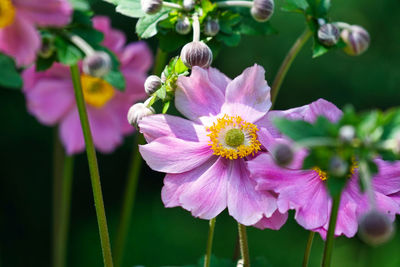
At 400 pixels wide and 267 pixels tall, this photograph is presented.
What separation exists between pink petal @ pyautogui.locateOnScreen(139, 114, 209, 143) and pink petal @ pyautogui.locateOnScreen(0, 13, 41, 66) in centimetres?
13

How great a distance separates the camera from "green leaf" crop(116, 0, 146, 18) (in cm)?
79

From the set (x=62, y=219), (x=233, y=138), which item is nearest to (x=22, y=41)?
(x=233, y=138)

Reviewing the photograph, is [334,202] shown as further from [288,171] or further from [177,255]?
[177,255]

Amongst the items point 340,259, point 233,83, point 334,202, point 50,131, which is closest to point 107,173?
point 50,131

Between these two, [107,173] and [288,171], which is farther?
[107,173]

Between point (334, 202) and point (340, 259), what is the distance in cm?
141

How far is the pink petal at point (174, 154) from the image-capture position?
689 millimetres

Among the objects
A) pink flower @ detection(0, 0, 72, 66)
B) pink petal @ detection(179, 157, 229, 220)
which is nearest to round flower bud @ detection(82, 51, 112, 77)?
pink flower @ detection(0, 0, 72, 66)

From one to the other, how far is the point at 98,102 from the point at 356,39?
0.69m

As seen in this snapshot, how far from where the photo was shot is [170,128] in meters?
0.72

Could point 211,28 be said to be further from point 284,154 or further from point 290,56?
point 284,154

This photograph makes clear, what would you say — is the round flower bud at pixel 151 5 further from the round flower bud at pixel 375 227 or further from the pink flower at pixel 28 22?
the round flower bud at pixel 375 227

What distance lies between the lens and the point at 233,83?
0.74m

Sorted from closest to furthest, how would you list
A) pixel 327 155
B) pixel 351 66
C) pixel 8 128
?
1. pixel 327 155
2. pixel 8 128
3. pixel 351 66
